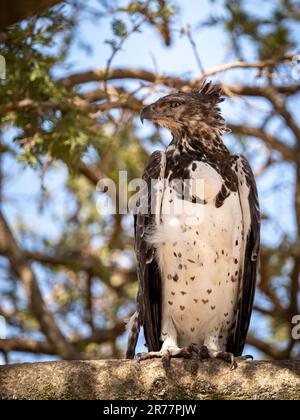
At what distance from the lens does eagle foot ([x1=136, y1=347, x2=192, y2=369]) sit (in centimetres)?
545

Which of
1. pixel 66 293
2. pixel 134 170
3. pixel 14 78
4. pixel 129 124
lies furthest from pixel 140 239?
pixel 66 293

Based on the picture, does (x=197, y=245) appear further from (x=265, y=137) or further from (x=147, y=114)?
(x=265, y=137)

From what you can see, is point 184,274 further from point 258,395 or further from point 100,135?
point 100,135

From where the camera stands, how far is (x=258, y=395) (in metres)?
5.12

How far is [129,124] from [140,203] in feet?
7.61

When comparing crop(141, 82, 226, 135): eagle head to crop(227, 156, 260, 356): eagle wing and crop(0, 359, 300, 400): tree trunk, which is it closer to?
crop(227, 156, 260, 356): eagle wing

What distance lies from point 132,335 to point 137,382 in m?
1.14

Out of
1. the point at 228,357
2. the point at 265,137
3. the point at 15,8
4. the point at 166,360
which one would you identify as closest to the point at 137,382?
the point at 166,360

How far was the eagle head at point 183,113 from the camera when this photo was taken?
21.3ft

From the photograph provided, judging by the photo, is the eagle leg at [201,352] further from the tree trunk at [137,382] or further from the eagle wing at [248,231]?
the eagle wing at [248,231]

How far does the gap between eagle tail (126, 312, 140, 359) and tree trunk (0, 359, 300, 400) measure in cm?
97

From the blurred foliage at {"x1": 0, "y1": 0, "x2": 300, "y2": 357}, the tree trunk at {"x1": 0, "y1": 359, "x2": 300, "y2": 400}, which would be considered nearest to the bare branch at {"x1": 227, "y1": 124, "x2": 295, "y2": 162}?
the blurred foliage at {"x1": 0, "y1": 0, "x2": 300, "y2": 357}

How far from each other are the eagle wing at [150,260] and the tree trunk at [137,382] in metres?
0.95

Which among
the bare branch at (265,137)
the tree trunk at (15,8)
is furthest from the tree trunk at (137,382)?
the bare branch at (265,137)
